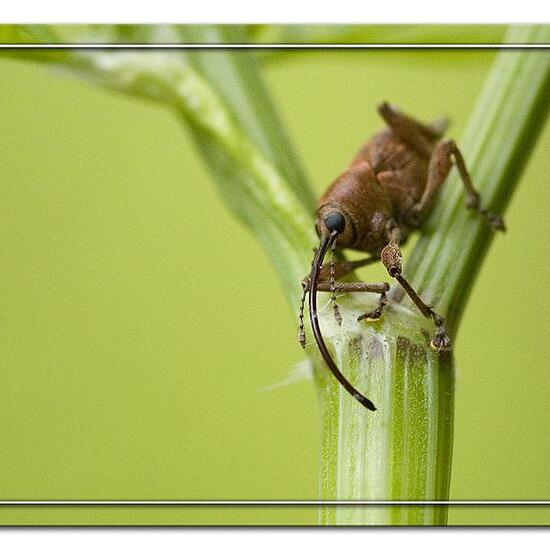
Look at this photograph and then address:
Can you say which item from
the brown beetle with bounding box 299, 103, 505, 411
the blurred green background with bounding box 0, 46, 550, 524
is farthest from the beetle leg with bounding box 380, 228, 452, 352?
the blurred green background with bounding box 0, 46, 550, 524

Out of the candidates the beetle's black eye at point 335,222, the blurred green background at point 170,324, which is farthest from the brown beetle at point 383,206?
the blurred green background at point 170,324

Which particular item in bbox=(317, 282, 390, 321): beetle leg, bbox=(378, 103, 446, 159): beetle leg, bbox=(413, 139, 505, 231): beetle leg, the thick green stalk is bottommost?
the thick green stalk

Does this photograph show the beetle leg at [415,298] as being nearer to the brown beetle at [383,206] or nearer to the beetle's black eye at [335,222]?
the brown beetle at [383,206]

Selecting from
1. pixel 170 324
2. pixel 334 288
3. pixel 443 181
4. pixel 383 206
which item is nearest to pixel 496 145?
pixel 443 181

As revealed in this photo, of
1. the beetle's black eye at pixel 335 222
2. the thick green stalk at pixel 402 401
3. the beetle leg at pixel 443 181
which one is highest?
the beetle leg at pixel 443 181

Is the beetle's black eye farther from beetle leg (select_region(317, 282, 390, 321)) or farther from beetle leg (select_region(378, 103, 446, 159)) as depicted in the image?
beetle leg (select_region(378, 103, 446, 159))
